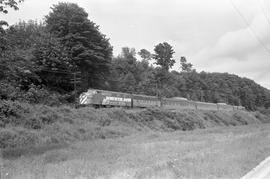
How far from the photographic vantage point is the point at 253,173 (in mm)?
9500

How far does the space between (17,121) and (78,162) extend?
12.8m

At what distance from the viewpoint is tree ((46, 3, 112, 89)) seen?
44562 millimetres

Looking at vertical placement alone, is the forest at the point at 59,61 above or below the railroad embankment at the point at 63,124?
above

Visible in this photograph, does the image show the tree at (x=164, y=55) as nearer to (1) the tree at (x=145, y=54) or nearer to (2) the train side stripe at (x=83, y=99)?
(1) the tree at (x=145, y=54)

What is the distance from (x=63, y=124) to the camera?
2480 centimetres

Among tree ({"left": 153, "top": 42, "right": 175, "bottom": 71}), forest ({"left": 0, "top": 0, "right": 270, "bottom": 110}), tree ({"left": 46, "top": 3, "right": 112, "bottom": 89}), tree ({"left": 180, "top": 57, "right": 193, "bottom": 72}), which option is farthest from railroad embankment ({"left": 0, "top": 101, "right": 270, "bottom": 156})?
tree ({"left": 180, "top": 57, "right": 193, "bottom": 72})

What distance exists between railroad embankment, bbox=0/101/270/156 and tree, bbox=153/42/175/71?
42.1 metres

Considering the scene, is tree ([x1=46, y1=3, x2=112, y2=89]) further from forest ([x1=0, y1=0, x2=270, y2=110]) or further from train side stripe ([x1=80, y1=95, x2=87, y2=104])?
train side stripe ([x1=80, y1=95, x2=87, y2=104])

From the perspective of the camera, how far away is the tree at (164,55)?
8012 cm

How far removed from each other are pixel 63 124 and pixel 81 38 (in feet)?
74.0

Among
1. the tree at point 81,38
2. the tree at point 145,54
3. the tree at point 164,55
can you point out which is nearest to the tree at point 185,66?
the tree at point 145,54

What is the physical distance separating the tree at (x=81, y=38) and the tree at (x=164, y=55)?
1339 inches

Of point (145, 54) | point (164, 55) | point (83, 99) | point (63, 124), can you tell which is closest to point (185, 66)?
point (145, 54)

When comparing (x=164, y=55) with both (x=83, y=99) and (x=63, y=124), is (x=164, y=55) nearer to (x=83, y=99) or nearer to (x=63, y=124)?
(x=83, y=99)
